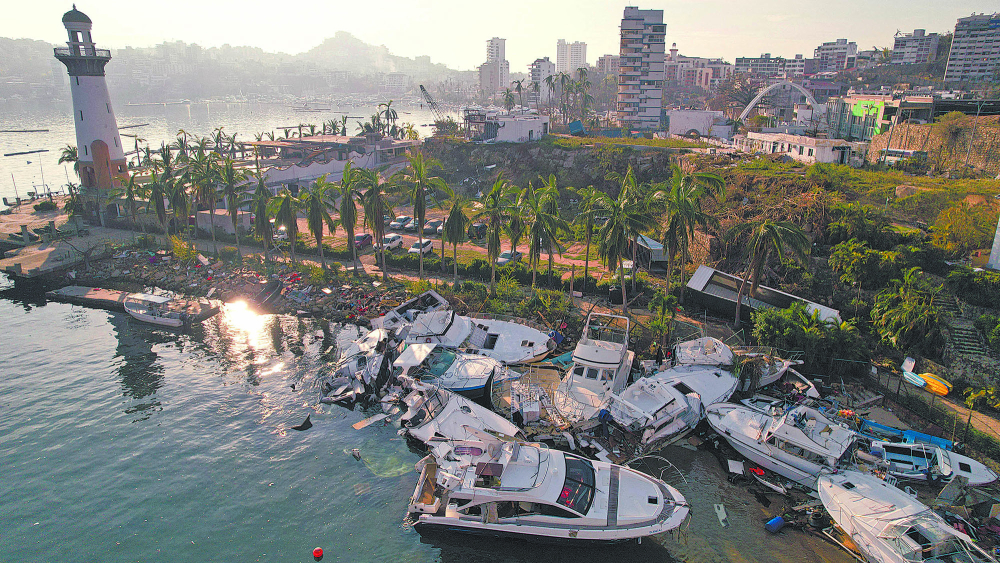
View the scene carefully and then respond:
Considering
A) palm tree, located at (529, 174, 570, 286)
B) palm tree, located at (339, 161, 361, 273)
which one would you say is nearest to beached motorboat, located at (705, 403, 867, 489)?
palm tree, located at (529, 174, 570, 286)

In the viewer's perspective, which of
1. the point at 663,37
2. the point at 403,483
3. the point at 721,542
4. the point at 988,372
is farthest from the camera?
the point at 663,37

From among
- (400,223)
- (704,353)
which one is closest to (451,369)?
(704,353)

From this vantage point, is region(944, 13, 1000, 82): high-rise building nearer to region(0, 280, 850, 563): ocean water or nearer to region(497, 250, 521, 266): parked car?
region(497, 250, 521, 266): parked car

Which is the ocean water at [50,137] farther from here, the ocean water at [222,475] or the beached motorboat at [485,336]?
the beached motorboat at [485,336]

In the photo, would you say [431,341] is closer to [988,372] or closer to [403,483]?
[403,483]

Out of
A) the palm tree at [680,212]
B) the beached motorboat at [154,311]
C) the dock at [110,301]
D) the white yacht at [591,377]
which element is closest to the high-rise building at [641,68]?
the palm tree at [680,212]

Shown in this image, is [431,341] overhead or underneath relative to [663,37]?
underneath

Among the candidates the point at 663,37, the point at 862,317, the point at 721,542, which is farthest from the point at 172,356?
the point at 663,37

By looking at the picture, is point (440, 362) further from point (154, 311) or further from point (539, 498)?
point (154, 311)
